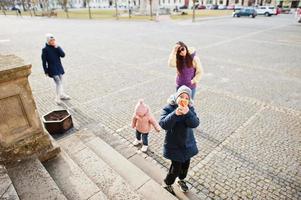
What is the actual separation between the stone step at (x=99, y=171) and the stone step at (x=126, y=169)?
0.25 m

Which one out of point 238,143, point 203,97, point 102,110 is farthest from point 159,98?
point 238,143

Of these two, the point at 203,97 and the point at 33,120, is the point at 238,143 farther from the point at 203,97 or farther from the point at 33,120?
the point at 33,120

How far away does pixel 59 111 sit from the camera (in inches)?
206

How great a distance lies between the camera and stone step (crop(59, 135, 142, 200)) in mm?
→ 3004

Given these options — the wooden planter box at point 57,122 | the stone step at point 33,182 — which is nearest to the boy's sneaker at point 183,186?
the stone step at point 33,182

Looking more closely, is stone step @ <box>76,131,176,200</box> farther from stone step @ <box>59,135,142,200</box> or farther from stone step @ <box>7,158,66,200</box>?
stone step @ <box>7,158,66,200</box>

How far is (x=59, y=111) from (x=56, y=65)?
1.74 metres

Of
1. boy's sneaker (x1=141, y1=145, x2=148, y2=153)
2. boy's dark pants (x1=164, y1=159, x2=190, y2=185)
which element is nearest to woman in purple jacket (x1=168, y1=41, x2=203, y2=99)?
boy's sneaker (x1=141, y1=145, x2=148, y2=153)

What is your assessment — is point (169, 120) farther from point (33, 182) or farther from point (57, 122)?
point (57, 122)

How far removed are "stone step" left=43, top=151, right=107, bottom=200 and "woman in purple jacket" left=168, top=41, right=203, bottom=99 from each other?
8.79 feet

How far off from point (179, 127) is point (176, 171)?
0.78m

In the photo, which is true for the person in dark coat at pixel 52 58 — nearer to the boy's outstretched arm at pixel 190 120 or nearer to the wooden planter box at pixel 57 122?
the wooden planter box at pixel 57 122

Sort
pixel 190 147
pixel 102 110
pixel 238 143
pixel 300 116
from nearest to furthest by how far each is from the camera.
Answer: pixel 190 147 → pixel 238 143 → pixel 300 116 → pixel 102 110

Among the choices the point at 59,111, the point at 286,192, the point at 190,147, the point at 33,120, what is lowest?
the point at 286,192
